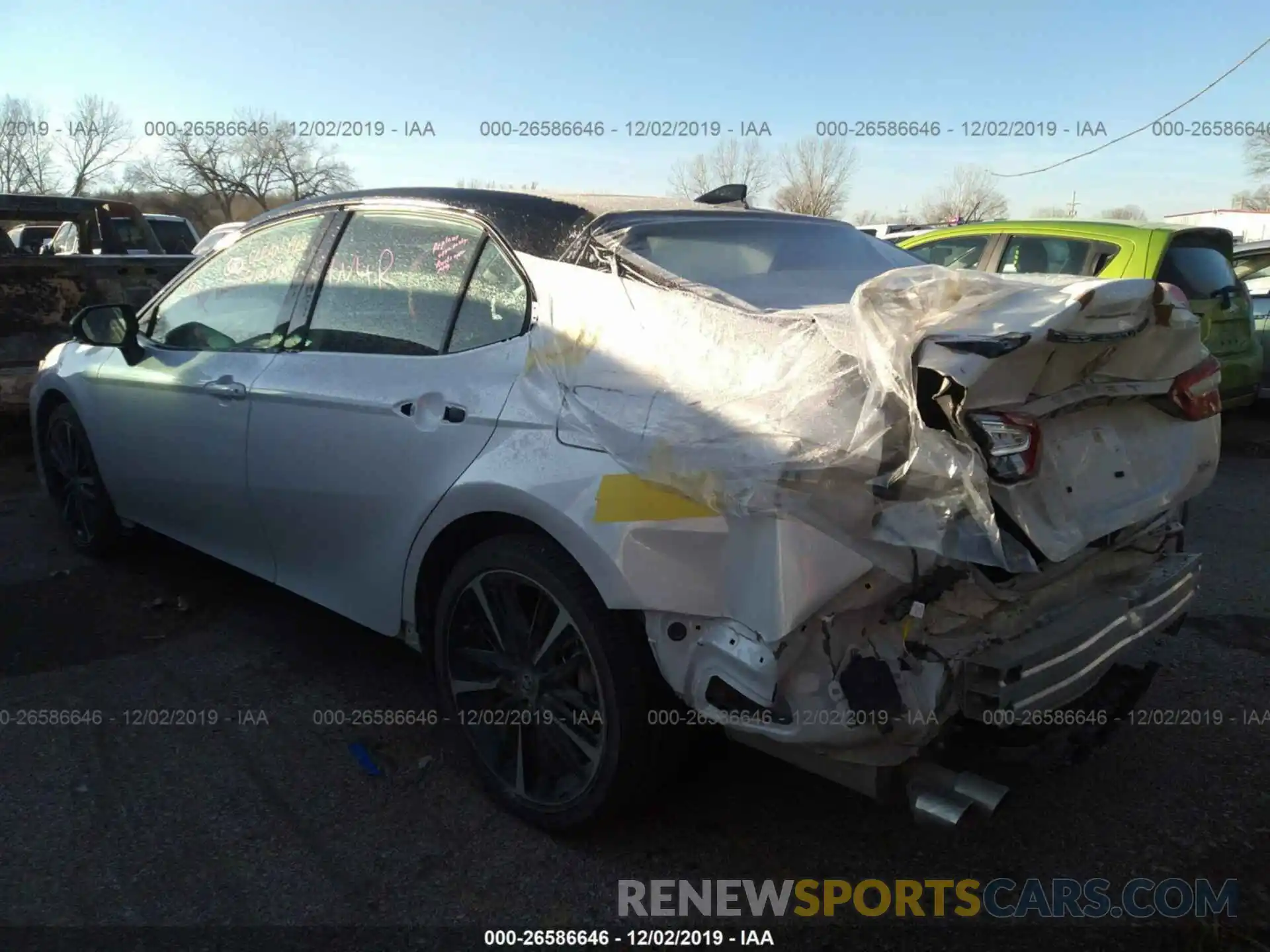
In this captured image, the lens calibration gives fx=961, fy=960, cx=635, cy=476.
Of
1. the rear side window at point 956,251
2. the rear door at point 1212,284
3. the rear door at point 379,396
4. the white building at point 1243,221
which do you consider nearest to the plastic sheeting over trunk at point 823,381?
the rear door at point 379,396

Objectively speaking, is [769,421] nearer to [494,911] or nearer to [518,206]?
[518,206]

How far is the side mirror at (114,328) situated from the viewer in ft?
13.2

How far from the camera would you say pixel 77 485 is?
15.5 feet

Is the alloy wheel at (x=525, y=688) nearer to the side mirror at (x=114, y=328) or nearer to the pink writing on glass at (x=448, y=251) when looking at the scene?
the pink writing on glass at (x=448, y=251)

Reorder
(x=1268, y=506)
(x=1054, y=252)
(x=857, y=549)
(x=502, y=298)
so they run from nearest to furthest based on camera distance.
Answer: (x=857, y=549)
(x=502, y=298)
(x=1268, y=506)
(x=1054, y=252)

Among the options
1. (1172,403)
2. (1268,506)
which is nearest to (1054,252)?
(1268,506)

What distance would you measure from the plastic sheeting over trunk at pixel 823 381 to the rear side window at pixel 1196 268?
466 cm

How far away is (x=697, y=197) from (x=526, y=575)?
1.93 meters

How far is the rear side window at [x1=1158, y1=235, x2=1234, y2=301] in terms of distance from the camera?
6.46 meters

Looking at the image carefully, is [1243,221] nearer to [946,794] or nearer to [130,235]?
[130,235]

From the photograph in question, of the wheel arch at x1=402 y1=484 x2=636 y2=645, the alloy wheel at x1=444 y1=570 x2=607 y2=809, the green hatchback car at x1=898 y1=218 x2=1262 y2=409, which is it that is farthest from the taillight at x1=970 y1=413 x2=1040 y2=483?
the green hatchback car at x1=898 y1=218 x2=1262 y2=409

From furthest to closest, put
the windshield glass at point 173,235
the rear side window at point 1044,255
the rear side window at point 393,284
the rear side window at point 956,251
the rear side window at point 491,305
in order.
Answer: the windshield glass at point 173,235, the rear side window at point 956,251, the rear side window at point 1044,255, the rear side window at point 393,284, the rear side window at point 491,305

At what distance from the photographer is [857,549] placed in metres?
1.96

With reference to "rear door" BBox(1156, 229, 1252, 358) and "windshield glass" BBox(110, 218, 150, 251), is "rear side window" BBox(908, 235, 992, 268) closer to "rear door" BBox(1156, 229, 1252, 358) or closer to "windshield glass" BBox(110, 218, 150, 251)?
"rear door" BBox(1156, 229, 1252, 358)
